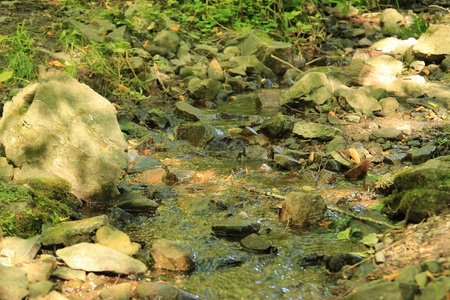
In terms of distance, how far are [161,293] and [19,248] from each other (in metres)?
0.85

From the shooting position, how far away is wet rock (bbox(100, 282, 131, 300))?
2346 mm

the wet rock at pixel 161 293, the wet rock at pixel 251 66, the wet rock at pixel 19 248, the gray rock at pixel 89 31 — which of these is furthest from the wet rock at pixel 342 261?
the gray rock at pixel 89 31

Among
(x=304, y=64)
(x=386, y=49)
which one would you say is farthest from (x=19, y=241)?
(x=386, y=49)

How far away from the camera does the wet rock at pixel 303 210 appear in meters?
3.22

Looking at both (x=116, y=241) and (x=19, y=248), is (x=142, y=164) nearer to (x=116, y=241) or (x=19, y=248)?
(x=116, y=241)

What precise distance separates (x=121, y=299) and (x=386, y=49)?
726cm

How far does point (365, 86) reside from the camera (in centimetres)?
622

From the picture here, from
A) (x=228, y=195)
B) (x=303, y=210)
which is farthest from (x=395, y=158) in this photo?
(x=228, y=195)

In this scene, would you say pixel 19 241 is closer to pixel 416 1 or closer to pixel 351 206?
pixel 351 206

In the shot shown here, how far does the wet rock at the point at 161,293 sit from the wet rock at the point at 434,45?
6178mm

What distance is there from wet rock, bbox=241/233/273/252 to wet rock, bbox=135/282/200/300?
0.60m

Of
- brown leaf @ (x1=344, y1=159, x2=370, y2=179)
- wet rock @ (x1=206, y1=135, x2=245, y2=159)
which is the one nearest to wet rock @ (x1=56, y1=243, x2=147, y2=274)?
brown leaf @ (x1=344, y1=159, x2=370, y2=179)

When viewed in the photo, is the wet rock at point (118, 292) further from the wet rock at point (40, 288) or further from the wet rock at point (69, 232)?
the wet rock at point (69, 232)

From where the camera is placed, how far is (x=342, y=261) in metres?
2.61
